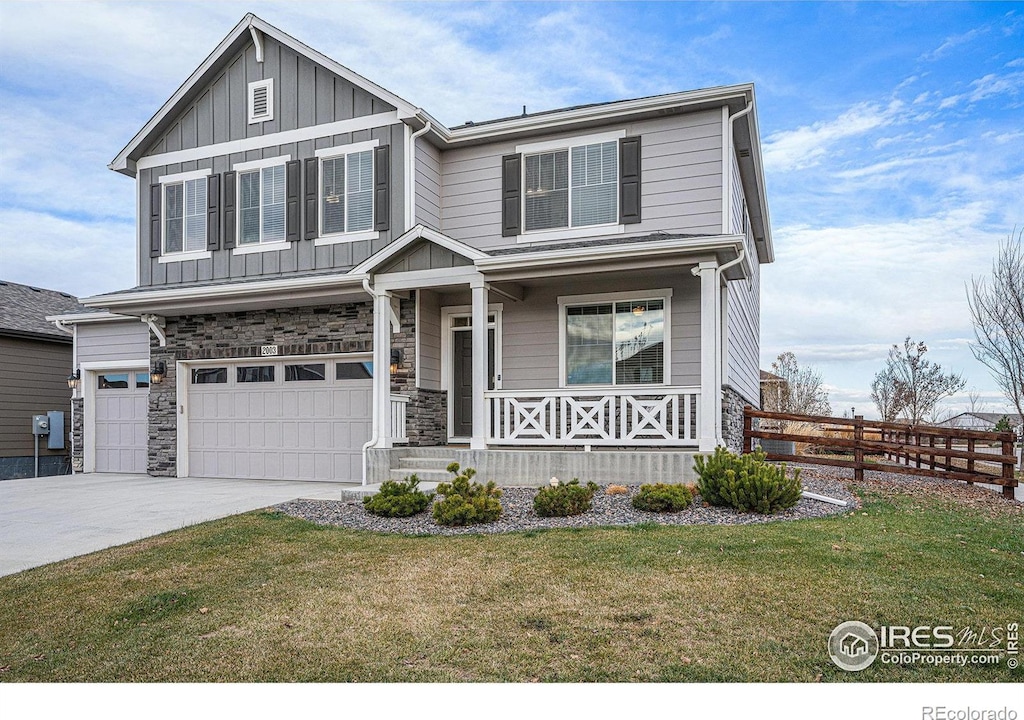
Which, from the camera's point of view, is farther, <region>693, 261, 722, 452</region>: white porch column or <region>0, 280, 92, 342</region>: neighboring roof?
<region>0, 280, 92, 342</region>: neighboring roof

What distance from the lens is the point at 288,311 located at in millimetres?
12664

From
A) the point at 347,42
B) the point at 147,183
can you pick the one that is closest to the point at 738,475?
the point at 347,42

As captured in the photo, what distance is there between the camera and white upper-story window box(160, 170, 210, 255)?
13.4m

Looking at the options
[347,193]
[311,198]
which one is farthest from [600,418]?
[311,198]

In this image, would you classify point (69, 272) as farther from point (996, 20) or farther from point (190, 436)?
point (996, 20)

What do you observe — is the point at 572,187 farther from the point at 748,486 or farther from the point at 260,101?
the point at 260,101

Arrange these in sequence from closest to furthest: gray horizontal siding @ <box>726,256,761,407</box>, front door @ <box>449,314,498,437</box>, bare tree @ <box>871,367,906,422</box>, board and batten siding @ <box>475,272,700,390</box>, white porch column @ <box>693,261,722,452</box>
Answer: white porch column @ <box>693,261,722,452</box>
board and batten siding @ <box>475,272,700,390</box>
front door @ <box>449,314,498,437</box>
gray horizontal siding @ <box>726,256,761,407</box>
bare tree @ <box>871,367,906,422</box>

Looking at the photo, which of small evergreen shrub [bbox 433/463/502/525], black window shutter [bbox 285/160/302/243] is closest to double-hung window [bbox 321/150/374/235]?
black window shutter [bbox 285/160/302/243]

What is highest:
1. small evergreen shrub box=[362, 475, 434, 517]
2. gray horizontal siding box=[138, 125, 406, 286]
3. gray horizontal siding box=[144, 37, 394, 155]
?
gray horizontal siding box=[144, 37, 394, 155]

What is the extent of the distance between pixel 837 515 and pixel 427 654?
5536mm

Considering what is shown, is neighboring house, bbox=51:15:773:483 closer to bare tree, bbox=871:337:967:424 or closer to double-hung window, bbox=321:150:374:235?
double-hung window, bbox=321:150:374:235

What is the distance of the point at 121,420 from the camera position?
48.1 feet

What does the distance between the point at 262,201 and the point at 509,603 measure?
10.2 meters

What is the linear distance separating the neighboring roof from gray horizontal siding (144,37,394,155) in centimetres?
514
